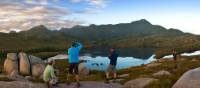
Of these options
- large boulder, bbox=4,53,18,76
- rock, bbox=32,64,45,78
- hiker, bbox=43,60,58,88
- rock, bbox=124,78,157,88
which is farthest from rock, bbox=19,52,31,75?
hiker, bbox=43,60,58,88

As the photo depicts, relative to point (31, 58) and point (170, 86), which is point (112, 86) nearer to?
point (170, 86)

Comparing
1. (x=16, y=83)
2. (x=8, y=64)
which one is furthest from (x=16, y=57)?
(x=16, y=83)

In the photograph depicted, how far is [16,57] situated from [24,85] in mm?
32136

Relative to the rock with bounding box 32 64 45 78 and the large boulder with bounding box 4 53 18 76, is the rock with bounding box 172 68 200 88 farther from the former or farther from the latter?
the large boulder with bounding box 4 53 18 76

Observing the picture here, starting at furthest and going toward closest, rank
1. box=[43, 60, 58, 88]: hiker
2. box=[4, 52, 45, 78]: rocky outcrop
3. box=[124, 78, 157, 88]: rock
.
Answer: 1. box=[4, 52, 45, 78]: rocky outcrop
2. box=[124, 78, 157, 88]: rock
3. box=[43, 60, 58, 88]: hiker

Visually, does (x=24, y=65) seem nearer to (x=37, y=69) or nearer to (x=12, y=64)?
(x=12, y=64)

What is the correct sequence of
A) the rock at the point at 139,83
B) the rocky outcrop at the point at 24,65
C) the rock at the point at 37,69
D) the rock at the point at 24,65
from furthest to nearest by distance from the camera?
the rock at the point at 24,65
the rocky outcrop at the point at 24,65
the rock at the point at 37,69
the rock at the point at 139,83

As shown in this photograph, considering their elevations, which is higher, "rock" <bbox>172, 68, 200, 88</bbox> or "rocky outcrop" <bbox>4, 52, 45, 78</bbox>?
"rock" <bbox>172, 68, 200, 88</bbox>

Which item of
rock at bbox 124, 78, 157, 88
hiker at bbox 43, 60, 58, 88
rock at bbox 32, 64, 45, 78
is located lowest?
rock at bbox 32, 64, 45, 78

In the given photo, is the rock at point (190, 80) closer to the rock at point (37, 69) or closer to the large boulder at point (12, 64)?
the rock at point (37, 69)

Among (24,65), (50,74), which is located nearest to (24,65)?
(24,65)

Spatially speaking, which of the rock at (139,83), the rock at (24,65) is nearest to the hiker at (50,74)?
the rock at (139,83)

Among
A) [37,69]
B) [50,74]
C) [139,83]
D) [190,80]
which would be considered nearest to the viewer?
[190,80]

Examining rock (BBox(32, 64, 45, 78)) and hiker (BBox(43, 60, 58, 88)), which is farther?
rock (BBox(32, 64, 45, 78))
